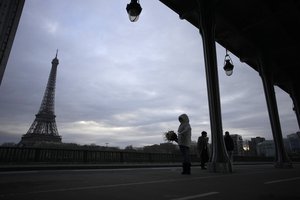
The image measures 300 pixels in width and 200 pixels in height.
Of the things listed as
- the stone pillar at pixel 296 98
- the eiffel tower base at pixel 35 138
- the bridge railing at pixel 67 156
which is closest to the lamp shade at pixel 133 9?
the bridge railing at pixel 67 156

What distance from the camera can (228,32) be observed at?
12.2m

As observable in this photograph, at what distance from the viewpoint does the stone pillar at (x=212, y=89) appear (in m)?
8.02

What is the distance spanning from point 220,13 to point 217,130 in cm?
571

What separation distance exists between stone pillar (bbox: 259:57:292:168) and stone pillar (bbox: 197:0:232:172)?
572 cm

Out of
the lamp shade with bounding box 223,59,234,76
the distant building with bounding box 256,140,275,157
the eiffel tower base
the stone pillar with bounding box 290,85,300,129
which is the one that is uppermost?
the distant building with bounding box 256,140,275,157

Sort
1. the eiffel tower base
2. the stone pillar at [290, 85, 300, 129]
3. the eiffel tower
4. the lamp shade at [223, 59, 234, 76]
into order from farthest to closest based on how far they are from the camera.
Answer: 1. the eiffel tower
2. the eiffel tower base
3. the stone pillar at [290, 85, 300, 129]
4. the lamp shade at [223, 59, 234, 76]

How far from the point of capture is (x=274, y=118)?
13.2 meters

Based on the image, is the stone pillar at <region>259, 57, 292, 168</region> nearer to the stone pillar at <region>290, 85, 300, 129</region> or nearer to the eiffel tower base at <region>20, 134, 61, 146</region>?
the stone pillar at <region>290, 85, 300, 129</region>

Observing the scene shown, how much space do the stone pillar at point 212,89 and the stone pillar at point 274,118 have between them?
225 inches

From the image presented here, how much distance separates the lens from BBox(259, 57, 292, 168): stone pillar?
39.9ft

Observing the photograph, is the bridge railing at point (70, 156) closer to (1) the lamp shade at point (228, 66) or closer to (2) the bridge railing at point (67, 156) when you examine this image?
(2) the bridge railing at point (67, 156)

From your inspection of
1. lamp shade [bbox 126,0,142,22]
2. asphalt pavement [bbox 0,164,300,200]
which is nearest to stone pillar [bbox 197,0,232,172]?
asphalt pavement [bbox 0,164,300,200]

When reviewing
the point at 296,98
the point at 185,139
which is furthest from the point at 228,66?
the point at 296,98

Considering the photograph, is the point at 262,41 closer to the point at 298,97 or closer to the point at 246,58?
the point at 246,58
